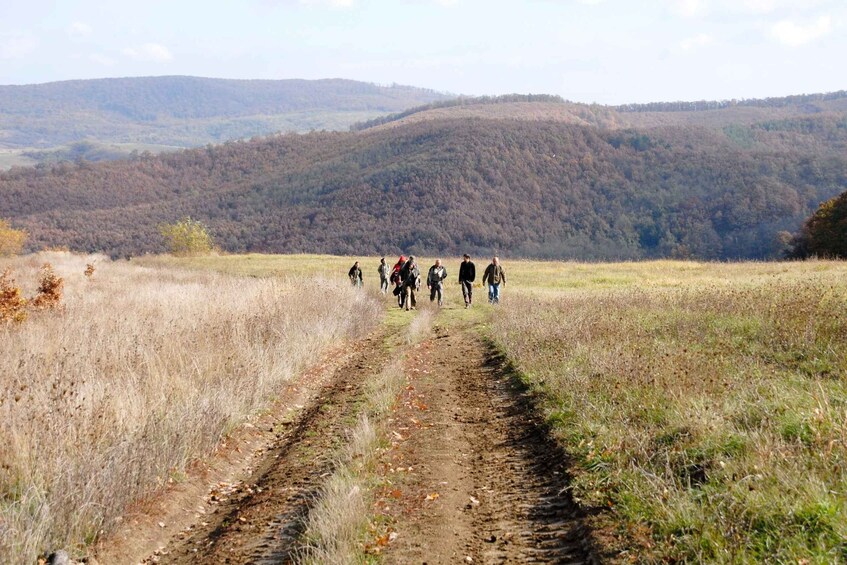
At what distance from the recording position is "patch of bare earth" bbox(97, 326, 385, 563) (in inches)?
204

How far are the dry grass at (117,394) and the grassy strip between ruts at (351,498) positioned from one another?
1466 millimetres

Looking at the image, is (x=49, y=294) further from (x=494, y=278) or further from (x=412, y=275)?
(x=494, y=278)

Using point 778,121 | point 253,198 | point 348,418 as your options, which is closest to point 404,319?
point 348,418

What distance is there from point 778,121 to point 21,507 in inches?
8233

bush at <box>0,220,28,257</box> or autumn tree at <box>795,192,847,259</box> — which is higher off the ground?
autumn tree at <box>795,192,847,259</box>

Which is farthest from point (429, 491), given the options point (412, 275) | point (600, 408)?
point (412, 275)

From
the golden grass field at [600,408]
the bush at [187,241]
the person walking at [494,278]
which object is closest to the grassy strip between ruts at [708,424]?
the golden grass field at [600,408]

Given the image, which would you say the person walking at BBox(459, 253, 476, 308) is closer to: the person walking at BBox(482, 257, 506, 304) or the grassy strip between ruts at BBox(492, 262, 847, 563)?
the person walking at BBox(482, 257, 506, 304)

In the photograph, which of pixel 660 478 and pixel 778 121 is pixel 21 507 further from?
pixel 778 121

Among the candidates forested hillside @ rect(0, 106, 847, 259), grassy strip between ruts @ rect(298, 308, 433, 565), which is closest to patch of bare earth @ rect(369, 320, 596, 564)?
grassy strip between ruts @ rect(298, 308, 433, 565)

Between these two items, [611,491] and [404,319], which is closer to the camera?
[611,491]

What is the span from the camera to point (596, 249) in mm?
111625

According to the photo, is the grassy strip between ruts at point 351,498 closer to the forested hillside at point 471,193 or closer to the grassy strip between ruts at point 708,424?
the grassy strip between ruts at point 708,424

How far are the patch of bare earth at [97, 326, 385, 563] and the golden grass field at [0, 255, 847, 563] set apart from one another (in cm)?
27
